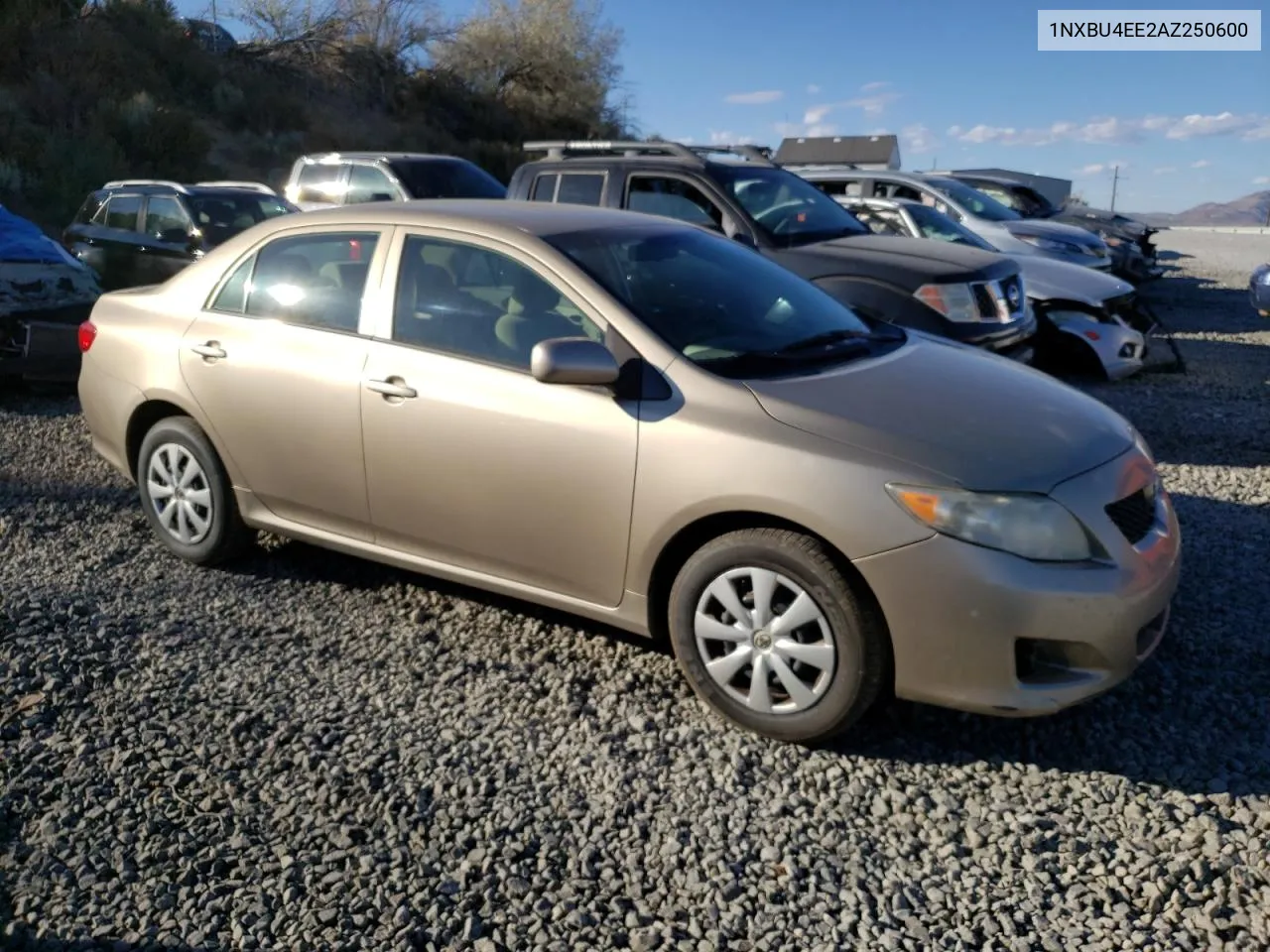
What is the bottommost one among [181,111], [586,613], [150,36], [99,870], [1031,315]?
[99,870]

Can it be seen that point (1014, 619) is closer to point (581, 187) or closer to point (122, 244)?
point (581, 187)

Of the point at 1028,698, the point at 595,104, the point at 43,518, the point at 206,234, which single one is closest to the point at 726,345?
the point at 1028,698

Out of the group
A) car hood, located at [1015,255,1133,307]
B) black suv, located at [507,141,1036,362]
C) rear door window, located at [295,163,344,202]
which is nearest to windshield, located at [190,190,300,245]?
rear door window, located at [295,163,344,202]

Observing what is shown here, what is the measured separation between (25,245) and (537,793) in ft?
22.9

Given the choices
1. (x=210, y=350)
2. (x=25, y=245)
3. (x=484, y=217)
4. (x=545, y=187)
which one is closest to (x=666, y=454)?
(x=484, y=217)

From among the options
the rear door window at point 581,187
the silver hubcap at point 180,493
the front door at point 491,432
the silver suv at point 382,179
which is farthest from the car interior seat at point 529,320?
the silver suv at point 382,179

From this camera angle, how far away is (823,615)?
3334 mm

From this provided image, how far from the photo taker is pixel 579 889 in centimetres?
287

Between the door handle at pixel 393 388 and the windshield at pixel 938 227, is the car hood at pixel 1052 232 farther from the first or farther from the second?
the door handle at pixel 393 388

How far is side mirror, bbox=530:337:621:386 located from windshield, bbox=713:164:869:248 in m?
4.45

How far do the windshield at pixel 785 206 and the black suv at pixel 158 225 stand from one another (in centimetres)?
615

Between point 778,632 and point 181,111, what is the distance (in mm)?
26866

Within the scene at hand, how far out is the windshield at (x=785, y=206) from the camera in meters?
7.88

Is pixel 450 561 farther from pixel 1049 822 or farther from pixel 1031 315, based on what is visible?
pixel 1031 315
